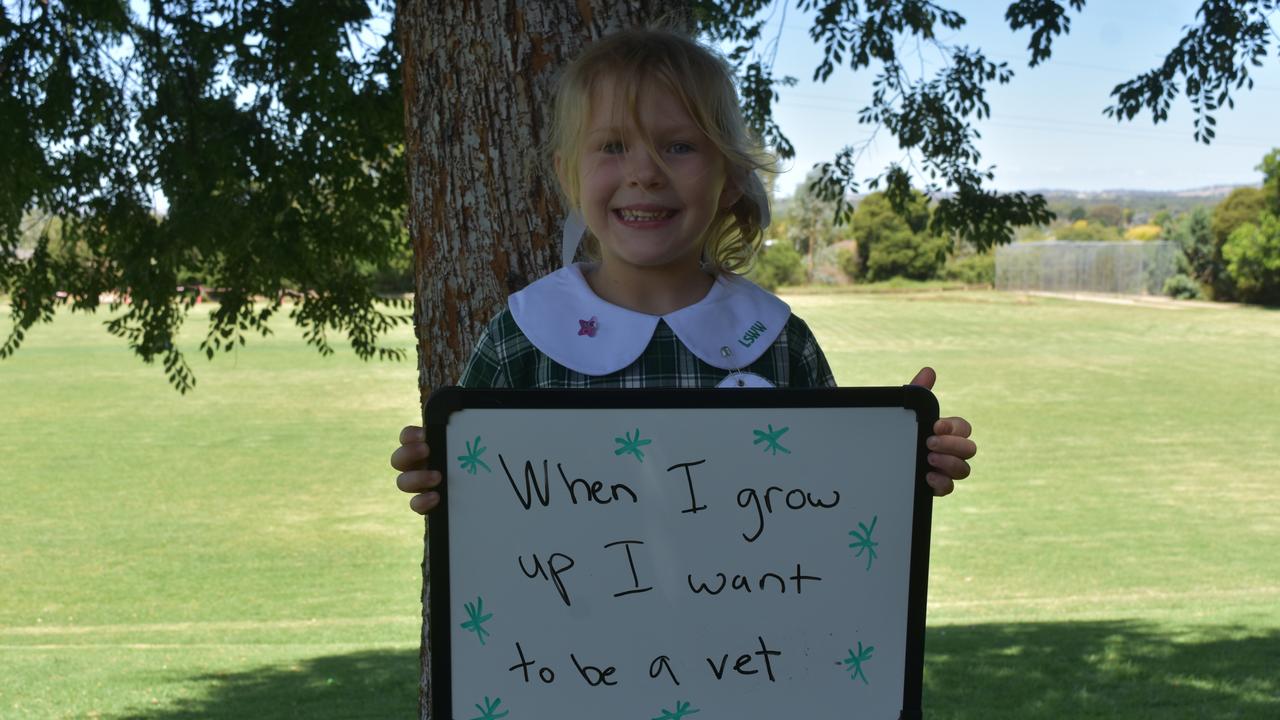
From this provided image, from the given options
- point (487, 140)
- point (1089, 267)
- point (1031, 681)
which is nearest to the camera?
point (487, 140)

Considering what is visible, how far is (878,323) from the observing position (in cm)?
5191

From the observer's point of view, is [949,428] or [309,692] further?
[309,692]

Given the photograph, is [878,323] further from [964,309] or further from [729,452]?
[729,452]

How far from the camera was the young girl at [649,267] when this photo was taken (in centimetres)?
206

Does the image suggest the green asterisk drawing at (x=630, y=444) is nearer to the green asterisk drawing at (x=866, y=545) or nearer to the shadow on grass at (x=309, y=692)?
the green asterisk drawing at (x=866, y=545)

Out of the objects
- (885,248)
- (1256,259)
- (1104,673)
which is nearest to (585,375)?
(1104,673)

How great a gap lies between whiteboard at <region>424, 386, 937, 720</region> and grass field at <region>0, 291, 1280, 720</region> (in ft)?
16.6

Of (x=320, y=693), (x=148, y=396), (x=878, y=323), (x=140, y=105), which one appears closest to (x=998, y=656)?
(x=320, y=693)

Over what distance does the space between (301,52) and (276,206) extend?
98 centimetres

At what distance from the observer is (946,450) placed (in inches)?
78.2

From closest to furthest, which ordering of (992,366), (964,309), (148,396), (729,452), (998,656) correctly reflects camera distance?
(729,452), (998,656), (148,396), (992,366), (964,309)

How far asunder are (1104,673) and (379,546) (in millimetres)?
9378

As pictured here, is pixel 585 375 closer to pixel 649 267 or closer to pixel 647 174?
pixel 649 267

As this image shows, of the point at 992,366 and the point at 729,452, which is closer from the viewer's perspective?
the point at 729,452
